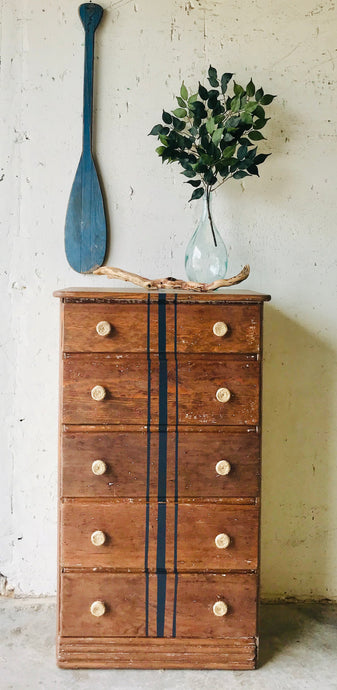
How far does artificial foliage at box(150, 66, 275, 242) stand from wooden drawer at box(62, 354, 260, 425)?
78 cm

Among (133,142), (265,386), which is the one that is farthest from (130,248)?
(265,386)

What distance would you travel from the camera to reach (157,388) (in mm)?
2201

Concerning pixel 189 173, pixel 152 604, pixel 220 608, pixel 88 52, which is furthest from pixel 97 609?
pixel 88 52

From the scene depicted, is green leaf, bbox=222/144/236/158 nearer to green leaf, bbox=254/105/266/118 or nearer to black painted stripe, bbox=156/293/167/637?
green leaf, bbox=254/105/266/118

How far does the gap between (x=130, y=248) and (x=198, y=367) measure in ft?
2.51

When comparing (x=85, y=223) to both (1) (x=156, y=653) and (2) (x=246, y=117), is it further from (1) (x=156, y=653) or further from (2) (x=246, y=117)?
(1) (x=156, y=653)

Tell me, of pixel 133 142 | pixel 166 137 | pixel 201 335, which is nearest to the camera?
pixel 201 335

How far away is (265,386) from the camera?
278cm

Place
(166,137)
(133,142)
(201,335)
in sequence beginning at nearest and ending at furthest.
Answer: (201,335) → (166,137) → (133,142)

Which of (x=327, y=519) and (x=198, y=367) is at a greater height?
(x=198, y=367)

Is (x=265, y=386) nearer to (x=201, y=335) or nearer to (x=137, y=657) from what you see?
(x=201, y=335)

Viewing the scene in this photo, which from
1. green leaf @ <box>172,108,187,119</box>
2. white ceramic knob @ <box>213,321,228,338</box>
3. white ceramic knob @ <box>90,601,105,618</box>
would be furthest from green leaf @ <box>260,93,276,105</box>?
white ceramic knob @ <box>90,601,105,618</box>

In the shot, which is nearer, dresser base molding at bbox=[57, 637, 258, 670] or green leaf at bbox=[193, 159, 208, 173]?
dresser base molding at bbox=[57, 637, 258, 670]

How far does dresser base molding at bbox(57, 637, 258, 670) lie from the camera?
7.35 feet
